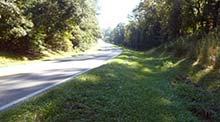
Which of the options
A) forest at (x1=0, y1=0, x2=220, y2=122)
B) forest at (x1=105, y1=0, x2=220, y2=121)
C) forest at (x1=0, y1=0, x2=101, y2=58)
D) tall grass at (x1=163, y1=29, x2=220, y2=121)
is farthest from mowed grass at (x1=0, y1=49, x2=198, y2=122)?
forest at (x1=0, y1=0, x2=101, y2=58)

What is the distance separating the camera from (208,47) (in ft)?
57.3

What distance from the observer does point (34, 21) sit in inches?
1123

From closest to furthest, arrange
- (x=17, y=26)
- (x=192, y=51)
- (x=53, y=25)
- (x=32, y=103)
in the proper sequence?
(x=32, y=103) → (x=192, y=51) → (x=17, y=26) → (x=53, y=25)

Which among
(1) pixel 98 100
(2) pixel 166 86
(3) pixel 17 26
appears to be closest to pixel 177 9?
(3) pixel 17 26

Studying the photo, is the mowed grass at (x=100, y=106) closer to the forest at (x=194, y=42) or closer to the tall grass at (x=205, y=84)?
the tall grass at (x=205, y=84)

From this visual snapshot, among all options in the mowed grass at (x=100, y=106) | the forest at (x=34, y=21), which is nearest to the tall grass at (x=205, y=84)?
the mowed grass at (x=100, y=106)

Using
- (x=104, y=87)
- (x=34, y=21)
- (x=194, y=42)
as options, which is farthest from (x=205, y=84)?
(x=34, y=21)

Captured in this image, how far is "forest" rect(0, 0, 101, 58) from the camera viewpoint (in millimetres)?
23016

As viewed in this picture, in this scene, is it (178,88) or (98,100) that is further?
(178,88)

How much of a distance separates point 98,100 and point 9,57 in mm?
17310

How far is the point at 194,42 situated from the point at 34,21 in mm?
14466

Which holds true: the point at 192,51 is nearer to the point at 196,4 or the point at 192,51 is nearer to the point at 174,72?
the point at 174,72

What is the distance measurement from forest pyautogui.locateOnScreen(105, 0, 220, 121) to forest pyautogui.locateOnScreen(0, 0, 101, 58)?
36.5 feet

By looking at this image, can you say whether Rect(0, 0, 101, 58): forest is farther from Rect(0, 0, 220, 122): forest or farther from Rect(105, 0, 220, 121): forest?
Rect(105, 0, 220, 121): forest
